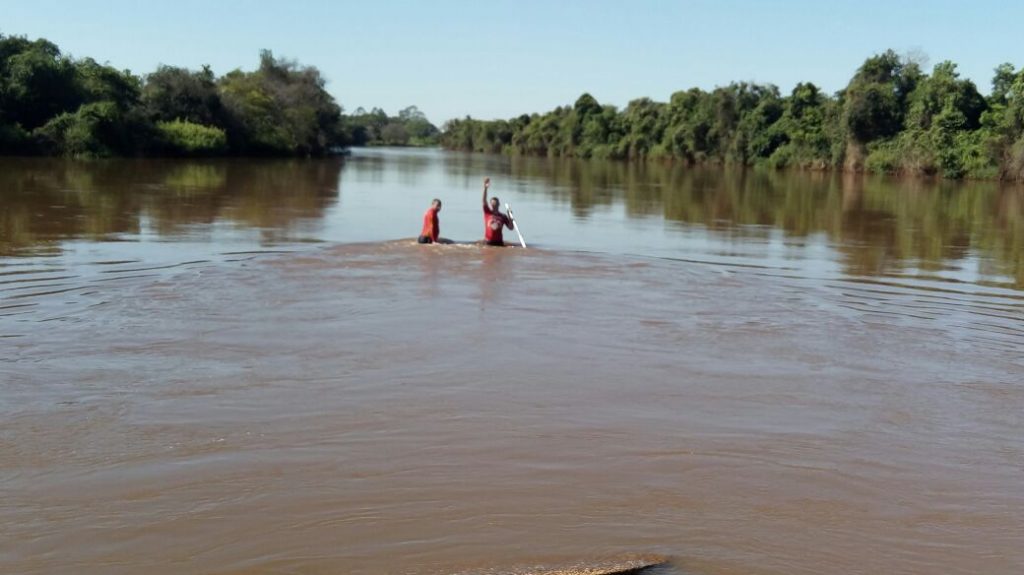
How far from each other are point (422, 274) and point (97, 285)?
4.69 metres

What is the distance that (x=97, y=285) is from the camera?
1272 centimetres

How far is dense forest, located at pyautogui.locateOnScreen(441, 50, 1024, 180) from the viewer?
58.8 meters

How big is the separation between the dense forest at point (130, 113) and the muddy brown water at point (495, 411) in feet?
122

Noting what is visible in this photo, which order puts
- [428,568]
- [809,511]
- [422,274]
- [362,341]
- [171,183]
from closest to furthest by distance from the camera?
1. [428,568]
2. [809,511]
3. [362,341]
4. [422,274]
5. [171,183]

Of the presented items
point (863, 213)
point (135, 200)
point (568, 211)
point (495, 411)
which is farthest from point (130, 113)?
point (495, 411)

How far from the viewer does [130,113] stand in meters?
56.5

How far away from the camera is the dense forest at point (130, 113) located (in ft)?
168

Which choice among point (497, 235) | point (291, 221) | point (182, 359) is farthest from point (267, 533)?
point (291, 221)

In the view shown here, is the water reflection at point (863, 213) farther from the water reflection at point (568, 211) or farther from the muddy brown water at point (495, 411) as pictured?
the muddy brown water at point (495, 411)

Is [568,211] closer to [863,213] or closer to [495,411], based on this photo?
[863,213]

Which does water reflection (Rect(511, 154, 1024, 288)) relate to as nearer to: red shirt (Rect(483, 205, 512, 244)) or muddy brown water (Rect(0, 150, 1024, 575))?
muddy brown water (Rect(0, 150, 1024, 575))

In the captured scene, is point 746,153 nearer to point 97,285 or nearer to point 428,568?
point 97,285

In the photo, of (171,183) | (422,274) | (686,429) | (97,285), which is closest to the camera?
(686,429)

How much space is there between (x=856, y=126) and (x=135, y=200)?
178 ft
